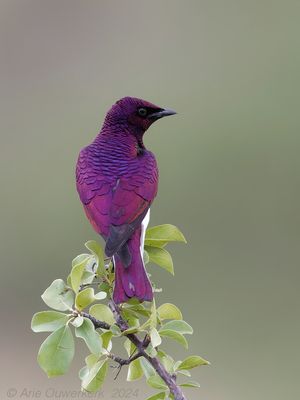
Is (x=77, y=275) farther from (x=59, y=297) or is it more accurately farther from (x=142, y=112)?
(x=142, y=112)

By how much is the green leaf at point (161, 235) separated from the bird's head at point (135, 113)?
4.47 feet

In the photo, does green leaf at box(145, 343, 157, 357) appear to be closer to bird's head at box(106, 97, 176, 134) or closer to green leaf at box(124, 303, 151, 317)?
green leaf at box(124, 303, 151, 317)

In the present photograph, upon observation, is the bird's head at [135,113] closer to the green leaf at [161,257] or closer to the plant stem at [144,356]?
the green leaf at [161,257]

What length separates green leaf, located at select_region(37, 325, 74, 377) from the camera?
9.62 feet

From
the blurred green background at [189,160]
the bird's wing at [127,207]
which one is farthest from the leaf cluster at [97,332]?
the blurred green background at [189,160]

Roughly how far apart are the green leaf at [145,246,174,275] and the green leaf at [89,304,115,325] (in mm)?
452

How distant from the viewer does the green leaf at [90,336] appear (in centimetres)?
294

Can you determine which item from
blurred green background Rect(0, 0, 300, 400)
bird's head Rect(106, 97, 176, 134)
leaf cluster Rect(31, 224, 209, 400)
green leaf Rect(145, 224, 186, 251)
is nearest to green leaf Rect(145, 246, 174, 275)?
green leaf Rect(145, 224, 186, 251)

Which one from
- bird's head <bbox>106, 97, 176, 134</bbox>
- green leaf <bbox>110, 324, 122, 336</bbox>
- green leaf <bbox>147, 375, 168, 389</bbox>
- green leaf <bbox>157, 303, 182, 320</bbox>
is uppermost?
bird's head <bbox>106, 97, 176, 134</bbox>

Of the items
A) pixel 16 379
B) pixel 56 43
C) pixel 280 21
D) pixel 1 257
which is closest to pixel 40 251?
pixel 1 257

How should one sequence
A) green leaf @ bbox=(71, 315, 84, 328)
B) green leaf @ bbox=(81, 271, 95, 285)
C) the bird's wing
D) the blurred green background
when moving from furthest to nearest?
the blurred green background → the bird's wing → green leaf @ bbox=(81, 271, 95, 285) → green leaf @ bbox=(71, 315, 84, 328)

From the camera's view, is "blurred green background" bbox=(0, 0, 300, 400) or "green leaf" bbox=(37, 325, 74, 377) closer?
"green leaf" bbox=(37, 325, 74, 377)

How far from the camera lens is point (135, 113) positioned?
491 cm

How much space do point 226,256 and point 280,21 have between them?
6979 mm
